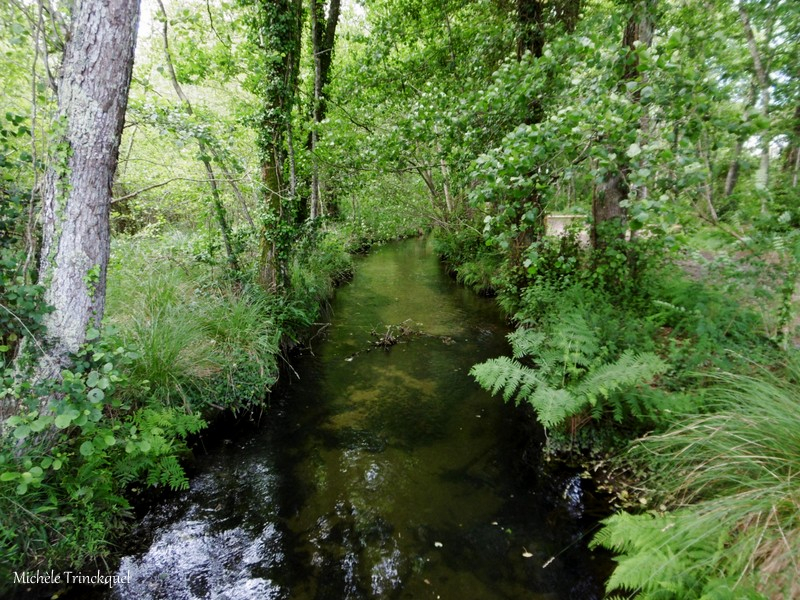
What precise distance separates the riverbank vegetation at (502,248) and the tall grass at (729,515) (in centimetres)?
2

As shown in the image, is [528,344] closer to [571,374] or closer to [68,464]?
[571,374]

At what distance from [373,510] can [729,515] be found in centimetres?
285

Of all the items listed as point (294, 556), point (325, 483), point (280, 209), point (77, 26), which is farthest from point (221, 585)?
point (280, 209)

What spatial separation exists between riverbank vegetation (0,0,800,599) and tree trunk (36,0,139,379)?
2 cm

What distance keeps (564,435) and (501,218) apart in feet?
9.22

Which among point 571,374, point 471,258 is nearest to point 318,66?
point 471,258

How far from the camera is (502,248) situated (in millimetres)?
4691

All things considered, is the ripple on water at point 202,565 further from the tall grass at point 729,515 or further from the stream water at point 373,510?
the tall grass at point 729,515

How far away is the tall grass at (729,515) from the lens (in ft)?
6.70

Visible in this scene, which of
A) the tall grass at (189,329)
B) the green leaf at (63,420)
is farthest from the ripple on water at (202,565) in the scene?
the green leaf at (63,420)

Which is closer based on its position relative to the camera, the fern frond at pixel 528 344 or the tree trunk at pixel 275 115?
the fern frond at pixel 528 344

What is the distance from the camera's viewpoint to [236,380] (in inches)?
201

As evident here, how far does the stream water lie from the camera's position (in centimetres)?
305

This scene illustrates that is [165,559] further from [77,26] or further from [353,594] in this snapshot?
[77,26]
